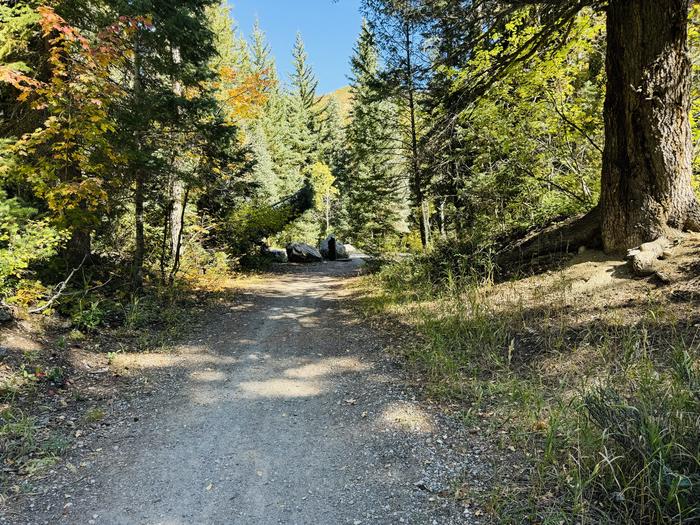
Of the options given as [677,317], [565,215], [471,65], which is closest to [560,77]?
[471,65]

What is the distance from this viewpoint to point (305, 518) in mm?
2672

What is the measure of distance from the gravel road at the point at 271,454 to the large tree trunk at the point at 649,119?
12.8ft

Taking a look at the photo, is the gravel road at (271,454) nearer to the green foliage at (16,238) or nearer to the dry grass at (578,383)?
the dry grass at (578,383)

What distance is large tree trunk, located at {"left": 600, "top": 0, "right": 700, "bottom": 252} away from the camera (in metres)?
5.00

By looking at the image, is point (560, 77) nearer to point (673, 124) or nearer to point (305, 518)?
point (673, 124)

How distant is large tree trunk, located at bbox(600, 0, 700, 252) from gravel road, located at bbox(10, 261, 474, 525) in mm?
3891

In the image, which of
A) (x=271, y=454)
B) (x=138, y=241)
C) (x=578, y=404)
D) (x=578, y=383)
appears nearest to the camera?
(x=578, y=404)

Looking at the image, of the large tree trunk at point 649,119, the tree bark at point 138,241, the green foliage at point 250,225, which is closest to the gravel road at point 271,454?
the tree bark at point 138,241

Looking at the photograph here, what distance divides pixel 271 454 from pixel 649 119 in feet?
19.3

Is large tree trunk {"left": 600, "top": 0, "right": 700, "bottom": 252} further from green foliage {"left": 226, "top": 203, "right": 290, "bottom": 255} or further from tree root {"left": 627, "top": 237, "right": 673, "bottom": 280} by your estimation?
green foliage {"left": 226, "top": 203, "right": 290, "bottom": 255}

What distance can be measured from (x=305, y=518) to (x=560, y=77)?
26.8 feet

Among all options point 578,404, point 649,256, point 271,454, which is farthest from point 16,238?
point 649,256

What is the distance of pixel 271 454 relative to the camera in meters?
3.40

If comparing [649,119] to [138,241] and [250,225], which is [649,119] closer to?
[138,241]
